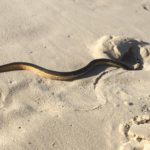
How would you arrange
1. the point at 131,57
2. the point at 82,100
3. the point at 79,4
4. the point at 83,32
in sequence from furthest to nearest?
the point at 79,4 → the point at 83,32 → the point at 131,57 → the point at 82,100

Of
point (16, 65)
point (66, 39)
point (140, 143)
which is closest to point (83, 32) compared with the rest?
point (66, 39)

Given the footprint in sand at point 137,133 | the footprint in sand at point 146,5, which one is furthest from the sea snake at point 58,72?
the footprint in sand at point 146,5

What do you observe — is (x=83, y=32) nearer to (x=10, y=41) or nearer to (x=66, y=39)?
(x=66, y=39)

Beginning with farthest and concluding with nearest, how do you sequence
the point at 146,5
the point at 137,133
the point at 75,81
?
1. the point at 146,5
2. the point at 75,81
3. the point at 137,133

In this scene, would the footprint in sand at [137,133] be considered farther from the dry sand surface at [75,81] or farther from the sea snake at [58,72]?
the sea snake at [58,72]

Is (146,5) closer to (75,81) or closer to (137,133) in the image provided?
(75,81)

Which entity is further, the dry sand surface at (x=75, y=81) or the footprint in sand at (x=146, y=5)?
the footprint in sand at (x=146, y=5)

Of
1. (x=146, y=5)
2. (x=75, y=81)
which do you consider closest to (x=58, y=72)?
(x=75, y=81)
